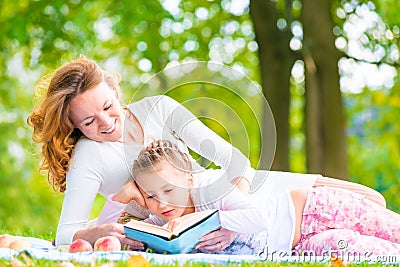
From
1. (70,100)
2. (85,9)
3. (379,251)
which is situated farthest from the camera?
(85,9)

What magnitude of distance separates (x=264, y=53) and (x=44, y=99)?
4.84 m

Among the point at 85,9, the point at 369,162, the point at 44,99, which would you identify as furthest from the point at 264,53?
the point at 44,99

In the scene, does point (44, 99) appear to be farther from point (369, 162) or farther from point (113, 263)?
point (369, 162)

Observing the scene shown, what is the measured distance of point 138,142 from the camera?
12.1 ft

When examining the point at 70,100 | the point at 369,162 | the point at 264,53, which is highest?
the point at 264,53

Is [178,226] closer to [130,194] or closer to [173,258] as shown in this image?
[173,258]

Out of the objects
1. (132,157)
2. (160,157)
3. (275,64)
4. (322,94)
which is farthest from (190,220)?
(275,64)

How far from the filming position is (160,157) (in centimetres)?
336

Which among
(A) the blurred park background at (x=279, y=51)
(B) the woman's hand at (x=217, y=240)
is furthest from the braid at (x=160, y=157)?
(A) the blurred park background at (x=279, y=51)

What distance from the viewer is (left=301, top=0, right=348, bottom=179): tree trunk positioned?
25.9ft

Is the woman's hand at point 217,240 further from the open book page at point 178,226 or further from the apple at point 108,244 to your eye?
the apple at point 108,244

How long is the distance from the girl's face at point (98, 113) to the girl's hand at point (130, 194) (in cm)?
32

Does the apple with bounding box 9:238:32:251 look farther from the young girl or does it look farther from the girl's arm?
the girl's arm

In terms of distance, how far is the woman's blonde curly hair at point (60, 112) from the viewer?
11.9 feet
